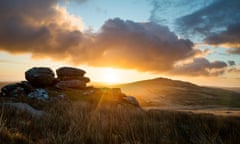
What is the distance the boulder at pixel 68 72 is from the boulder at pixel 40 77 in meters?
1.84

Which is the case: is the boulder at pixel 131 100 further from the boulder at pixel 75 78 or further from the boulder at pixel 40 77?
the boulder at pixel 40 77

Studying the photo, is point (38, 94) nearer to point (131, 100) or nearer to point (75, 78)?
point (75, 78)

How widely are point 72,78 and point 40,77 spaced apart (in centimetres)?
447

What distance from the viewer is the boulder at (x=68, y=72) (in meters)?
30.0

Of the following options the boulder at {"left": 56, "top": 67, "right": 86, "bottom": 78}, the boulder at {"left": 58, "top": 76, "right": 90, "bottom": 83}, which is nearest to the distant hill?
the boulder at {"left": 58, "top": 76, "right": 90, "bottom": 83}

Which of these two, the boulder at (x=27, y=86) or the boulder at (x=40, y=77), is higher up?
the boulder at (x=40, y=77)

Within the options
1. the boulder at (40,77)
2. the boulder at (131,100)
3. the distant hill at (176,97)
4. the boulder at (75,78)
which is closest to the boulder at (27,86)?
the boulder at (40,77)

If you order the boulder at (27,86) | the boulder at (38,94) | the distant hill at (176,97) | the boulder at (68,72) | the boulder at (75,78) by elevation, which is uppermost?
the boulder at (68,72)

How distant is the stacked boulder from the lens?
2794 cm

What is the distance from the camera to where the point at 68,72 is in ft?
97.9

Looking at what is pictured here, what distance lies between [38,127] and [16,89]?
900 inches

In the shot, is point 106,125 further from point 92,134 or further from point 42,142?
point 42,142

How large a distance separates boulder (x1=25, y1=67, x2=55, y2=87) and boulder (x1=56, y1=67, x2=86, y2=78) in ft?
6.02

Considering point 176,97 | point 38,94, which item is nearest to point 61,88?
point 38,94
